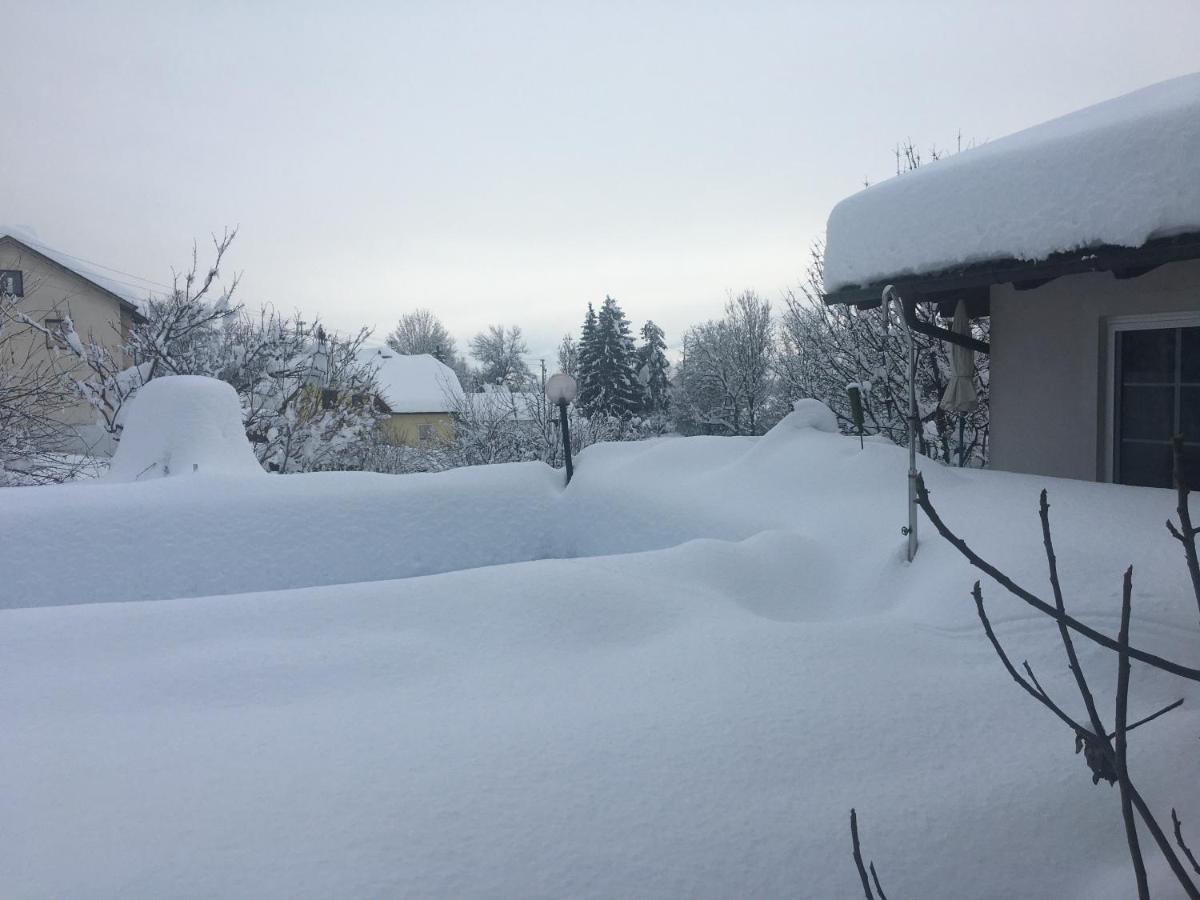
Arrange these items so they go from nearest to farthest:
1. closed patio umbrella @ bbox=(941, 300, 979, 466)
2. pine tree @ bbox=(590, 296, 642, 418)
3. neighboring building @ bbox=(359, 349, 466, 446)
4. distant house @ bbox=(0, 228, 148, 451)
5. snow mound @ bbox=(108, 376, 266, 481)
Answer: closed patio umbrella @ bbox=(941, 300, 979, 466) < snow mound @ bbox=(108, 376, 266, 481) < distant house @ bbox=(0, 228, 148, 451) < pine tree @ bbox=(590, 296, 642, 418) < neighboring building @ bbox=(359, 349, 466, 446)

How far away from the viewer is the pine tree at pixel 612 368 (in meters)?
32.1

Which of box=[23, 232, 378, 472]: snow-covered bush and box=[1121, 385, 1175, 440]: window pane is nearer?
box=[1121, 385, 1175, 440]: window pane

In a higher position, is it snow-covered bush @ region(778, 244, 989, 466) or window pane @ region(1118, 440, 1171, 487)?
snow-covered bush @ region(778, 244, 989, 466)

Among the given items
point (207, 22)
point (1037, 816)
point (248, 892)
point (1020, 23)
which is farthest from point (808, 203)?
point (248, 892)

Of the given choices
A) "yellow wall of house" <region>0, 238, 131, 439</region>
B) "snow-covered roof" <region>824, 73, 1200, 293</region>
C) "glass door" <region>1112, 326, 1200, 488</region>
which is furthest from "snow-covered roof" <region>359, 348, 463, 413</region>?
"glass door" <region>1112, 326, 1200, 488</region>

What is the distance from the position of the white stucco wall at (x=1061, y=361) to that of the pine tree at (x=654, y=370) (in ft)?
89.6

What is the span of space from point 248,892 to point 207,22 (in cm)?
861

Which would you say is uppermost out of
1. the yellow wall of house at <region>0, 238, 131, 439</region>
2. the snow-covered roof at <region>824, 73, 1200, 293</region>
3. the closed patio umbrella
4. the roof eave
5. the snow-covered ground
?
the yellow wall of house at <region>0, 238, 131, 439</region>

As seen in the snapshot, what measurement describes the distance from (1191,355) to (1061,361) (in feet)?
2.91

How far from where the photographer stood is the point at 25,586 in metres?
5.96

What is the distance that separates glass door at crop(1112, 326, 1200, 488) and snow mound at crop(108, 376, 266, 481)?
767 centimetres

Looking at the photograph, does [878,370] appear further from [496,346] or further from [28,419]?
[496,346]

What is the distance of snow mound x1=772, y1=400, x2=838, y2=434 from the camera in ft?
26.2

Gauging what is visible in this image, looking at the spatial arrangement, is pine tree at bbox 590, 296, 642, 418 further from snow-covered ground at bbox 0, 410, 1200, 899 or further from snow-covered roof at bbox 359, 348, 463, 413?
snow-covered ground at bbox 0, 410, 1200, 899
